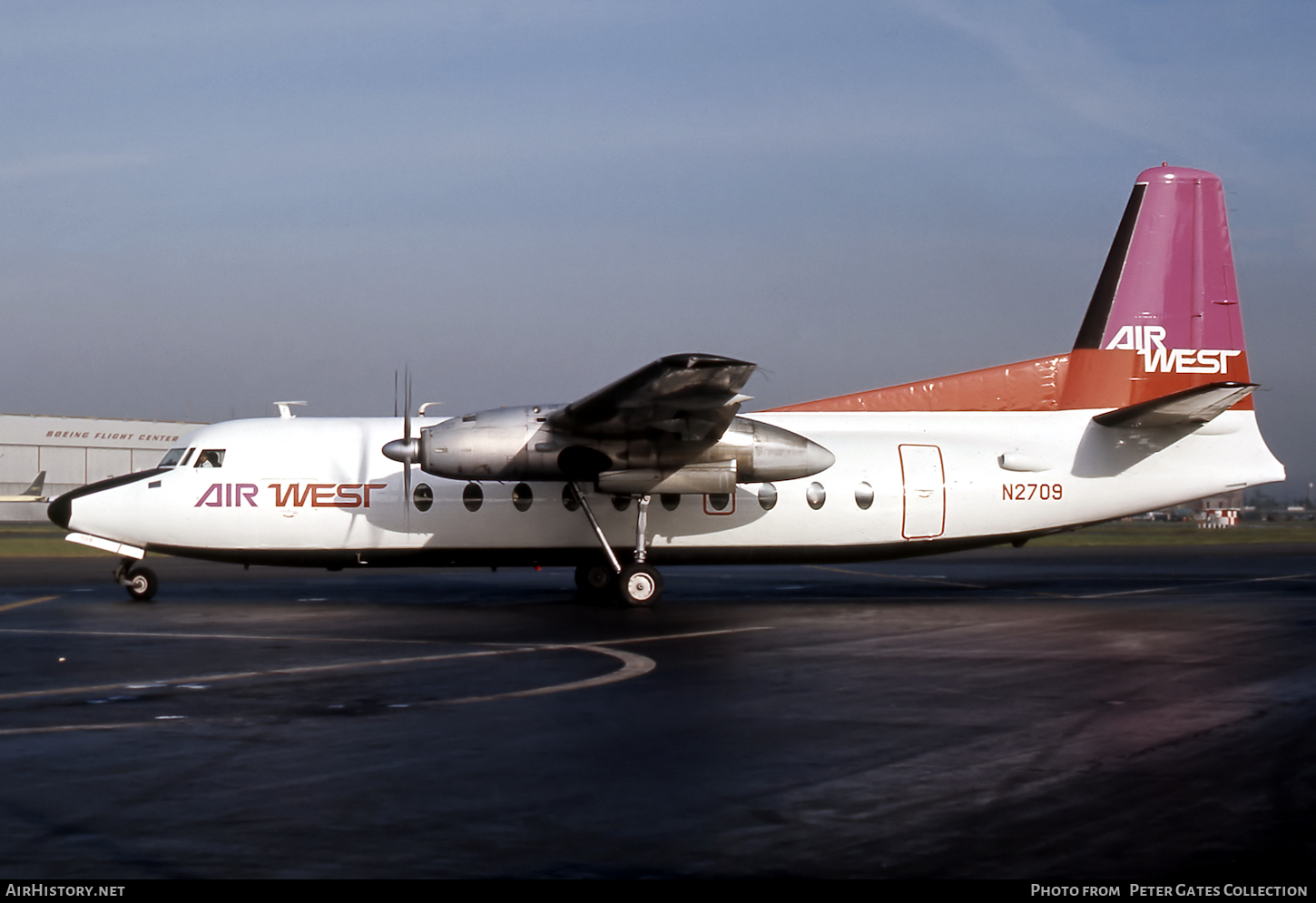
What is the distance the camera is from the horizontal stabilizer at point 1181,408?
1736 cm

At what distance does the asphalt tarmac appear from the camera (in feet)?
16.9

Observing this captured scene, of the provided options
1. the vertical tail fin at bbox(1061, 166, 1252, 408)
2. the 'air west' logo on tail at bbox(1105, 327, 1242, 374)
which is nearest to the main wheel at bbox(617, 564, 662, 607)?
the vertical tail fin at bbox(1061, 166, 1252, 408)

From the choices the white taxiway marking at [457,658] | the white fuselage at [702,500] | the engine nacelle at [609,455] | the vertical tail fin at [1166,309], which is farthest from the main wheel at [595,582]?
the vertical tail fin at [1166,309]

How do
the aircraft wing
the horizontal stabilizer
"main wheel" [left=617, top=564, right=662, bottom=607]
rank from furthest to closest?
"main wheel" [left=617, top=564, right=662, bottom=607] < the horizontal stabilizer < the aircraft wing

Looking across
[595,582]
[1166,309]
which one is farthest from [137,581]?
[1166,309]

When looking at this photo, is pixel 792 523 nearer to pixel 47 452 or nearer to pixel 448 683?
pixel 448 683

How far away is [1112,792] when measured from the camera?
6.21m

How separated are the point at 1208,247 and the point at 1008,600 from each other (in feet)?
22.2

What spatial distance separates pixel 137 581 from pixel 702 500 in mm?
8896

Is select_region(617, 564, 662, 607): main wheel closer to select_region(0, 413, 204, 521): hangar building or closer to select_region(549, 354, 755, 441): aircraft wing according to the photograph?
select_region(549, 354, 755, 441): aircraft wing

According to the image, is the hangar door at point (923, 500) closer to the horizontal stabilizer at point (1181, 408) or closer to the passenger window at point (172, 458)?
the horizontal stabilizer at point (1181, 408)

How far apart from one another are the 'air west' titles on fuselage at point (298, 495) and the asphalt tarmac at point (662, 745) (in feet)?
8.86

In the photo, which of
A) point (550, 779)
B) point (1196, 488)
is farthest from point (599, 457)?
point (550, 779)

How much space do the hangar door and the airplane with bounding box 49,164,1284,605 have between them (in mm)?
32
